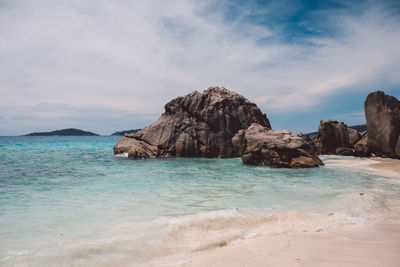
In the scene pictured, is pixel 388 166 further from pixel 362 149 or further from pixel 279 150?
pixel 362 149

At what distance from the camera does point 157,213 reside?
613 centimetres

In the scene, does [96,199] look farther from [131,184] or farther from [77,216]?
[131,184]

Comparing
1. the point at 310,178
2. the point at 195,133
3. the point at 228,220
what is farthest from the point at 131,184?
the point at 195,133

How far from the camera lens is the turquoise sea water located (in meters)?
4.16

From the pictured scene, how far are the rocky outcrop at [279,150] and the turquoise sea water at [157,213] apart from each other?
3992 millimetres

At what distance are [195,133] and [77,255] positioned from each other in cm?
1950

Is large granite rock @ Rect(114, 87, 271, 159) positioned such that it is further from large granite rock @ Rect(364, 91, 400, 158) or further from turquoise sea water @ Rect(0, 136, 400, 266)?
turquoise sea water @ Rect(0, 136, 400, 266)

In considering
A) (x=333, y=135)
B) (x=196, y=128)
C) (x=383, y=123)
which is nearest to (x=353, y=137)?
(x=333, y=135)

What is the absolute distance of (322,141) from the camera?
25281 mm

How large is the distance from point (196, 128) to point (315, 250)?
20.1m

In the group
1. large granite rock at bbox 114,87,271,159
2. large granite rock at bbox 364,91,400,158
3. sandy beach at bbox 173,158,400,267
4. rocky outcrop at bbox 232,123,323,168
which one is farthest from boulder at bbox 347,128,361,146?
sandy beach at bbox 173,158,400,267

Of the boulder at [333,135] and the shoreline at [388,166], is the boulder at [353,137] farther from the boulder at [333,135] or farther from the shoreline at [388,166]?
the shoreline at [388,166]

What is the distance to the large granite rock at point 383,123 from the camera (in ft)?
57.9

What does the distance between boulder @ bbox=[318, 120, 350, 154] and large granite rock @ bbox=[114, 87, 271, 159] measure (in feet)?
21.0
